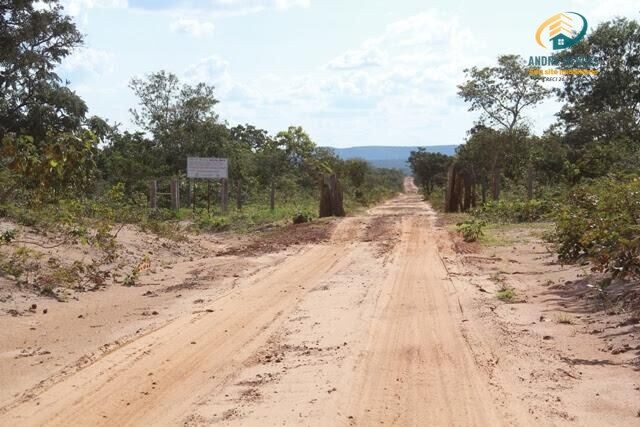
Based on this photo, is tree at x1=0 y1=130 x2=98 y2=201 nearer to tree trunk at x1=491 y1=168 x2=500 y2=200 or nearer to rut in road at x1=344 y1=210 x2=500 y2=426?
Result: rut in road at x1=344 y1=210 x2=500 y2=426

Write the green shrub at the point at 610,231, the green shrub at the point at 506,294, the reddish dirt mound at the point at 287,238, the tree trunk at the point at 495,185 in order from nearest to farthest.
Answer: the green shrub at the point at 610,231 < the green shrub at the point at 506,294 < the reddish dirt mound at the point at 287,238 < the tree trunk at the point at 495,185

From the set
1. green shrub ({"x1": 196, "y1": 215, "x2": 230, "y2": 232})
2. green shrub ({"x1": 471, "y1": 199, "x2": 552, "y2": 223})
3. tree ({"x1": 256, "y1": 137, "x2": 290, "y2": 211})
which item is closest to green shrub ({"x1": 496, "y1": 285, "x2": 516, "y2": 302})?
green shrub ({"x1": 471, "y1": 199, "x2": 552, "y2": 223})

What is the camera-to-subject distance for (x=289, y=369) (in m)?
5.77

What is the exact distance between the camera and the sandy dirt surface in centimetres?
476

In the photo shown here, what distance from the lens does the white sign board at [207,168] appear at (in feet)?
77.6

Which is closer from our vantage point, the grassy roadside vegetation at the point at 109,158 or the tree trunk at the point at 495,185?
the grassy roadside vegetation at the point at 109,158

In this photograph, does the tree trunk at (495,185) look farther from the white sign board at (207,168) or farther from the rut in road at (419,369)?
the rut in road at (419,369)

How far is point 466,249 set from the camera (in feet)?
46.7

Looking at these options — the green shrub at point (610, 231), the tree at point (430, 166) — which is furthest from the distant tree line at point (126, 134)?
the tree at point (430, 166)

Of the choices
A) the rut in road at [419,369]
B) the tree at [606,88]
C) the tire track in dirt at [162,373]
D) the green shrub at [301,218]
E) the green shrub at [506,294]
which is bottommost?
the tire track in dirt at [162,373]

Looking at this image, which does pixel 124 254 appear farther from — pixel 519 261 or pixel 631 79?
pixel 631 79

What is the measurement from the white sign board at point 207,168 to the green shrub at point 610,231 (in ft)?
48.7

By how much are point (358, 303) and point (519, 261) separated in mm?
5116

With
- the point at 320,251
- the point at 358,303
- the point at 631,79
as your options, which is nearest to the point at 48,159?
the point at 358,303
